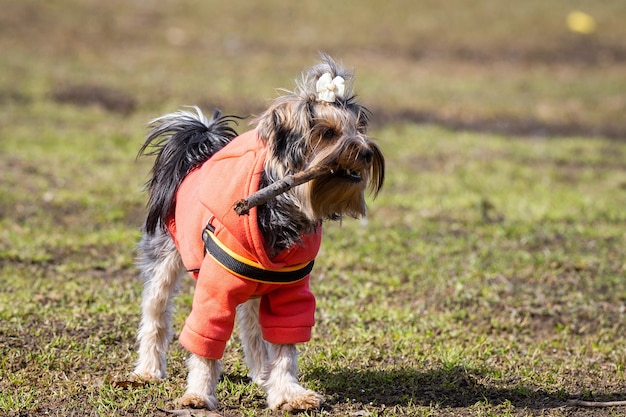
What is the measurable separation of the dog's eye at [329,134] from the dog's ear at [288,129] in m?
0.08

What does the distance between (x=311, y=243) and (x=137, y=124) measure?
8406mm

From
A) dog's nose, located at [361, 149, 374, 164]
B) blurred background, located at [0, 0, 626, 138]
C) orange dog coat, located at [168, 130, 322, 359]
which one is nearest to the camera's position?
dog's nose, located at [361, 149, 374, 164]

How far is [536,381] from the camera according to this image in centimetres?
501

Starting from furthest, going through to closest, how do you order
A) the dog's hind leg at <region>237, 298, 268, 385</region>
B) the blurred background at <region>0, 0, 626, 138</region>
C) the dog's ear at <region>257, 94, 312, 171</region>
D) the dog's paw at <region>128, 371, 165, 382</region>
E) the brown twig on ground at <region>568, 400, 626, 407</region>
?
the blurred background at <region>0, 0, 626, 138</region>
the dog's hind leg at <region>237, 298, 268, 385</region>
the dog's paw at <region>128, 371, 165, 382</region>
the brown twig on ground at <region>568, 400, 626, 407</region>
the dog's ear at <region>257, 94, 312, 171</region>

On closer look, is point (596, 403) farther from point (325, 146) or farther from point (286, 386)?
point (325, 146)

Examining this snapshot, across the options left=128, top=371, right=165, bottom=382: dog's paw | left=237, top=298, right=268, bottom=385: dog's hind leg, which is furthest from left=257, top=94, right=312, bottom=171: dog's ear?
left=128, top=371, right=165, bottom=382: dog's paw

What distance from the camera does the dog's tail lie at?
4801mm

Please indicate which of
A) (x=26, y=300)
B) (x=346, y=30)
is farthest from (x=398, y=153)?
(x=346, y=30)

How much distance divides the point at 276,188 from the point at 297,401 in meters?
1.09

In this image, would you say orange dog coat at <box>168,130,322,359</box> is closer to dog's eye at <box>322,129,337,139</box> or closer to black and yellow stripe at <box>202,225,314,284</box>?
black and yellow stripe at <box>202,225,314,284</box>

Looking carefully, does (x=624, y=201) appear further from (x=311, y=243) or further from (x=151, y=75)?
(x=151, y=75)

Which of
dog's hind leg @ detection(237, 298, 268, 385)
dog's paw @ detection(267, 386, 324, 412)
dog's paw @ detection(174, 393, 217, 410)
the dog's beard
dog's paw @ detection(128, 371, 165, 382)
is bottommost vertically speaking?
dog's paw @ detection(128, 371, 165, 382)

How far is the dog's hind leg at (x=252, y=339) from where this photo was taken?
16.0 ft

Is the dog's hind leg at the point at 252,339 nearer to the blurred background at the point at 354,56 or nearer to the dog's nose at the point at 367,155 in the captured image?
the dog's nose at the point at 367,155
